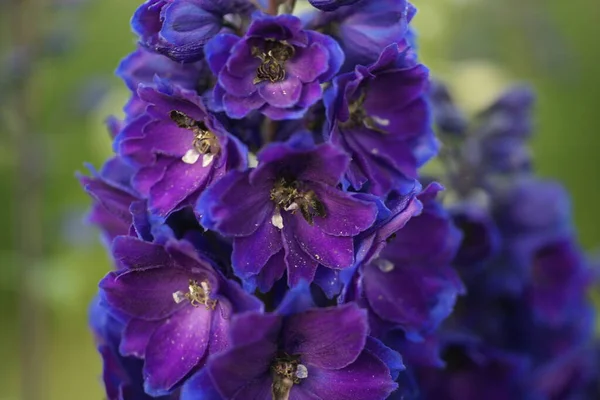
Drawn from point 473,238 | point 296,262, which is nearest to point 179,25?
point 296,262

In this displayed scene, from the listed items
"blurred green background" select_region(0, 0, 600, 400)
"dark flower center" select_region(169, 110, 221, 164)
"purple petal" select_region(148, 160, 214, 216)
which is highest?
"dark flower center" select_region(169, 110, 221, 164)

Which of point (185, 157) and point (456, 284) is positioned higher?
point (185, 157)

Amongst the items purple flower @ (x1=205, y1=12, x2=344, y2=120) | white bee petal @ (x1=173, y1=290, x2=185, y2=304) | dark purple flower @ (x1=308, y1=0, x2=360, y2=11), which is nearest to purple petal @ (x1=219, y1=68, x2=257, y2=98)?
purple flower @ (x1=205, y1=12, x2=344, y2=120)

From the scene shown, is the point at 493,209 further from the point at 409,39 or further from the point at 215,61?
the point at 215,61

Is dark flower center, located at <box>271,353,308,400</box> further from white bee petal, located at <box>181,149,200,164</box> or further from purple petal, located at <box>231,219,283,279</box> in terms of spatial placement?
white bee petal, located at <box>181,149,200,164</box>

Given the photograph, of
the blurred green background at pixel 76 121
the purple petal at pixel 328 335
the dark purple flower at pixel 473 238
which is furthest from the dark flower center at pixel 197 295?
the blurred green background at pixel 76 121

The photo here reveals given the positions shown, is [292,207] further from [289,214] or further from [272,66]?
[272,66]

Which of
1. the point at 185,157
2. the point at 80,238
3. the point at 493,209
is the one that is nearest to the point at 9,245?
the point at 80,238
